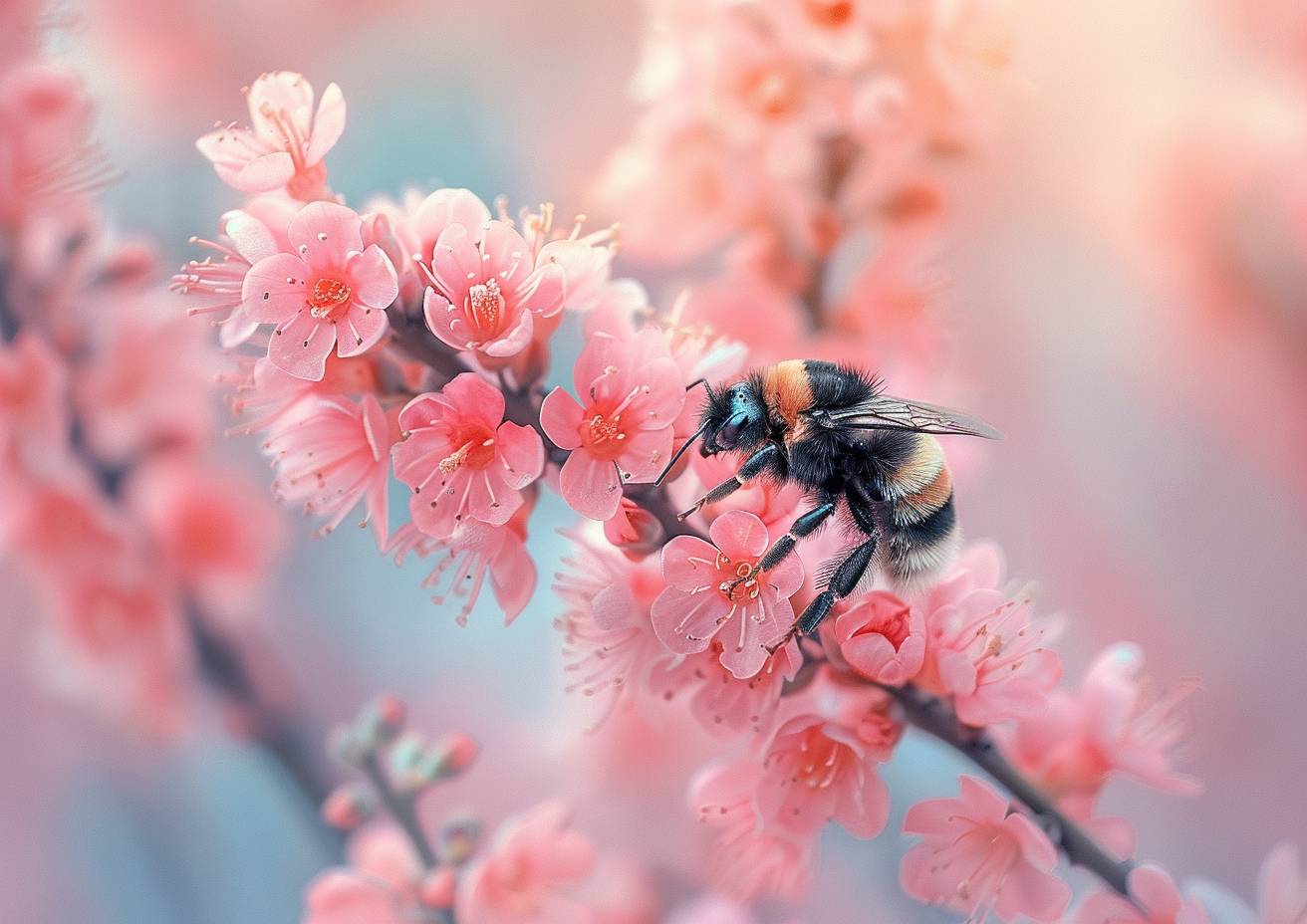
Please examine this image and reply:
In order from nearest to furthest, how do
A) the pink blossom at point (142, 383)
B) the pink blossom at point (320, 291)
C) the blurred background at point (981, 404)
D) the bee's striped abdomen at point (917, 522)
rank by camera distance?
1. the pink blossom at point (320, 291)
2. the bee's striped abdomen at point (917, 522)
3. the pink blossom at point (142, 383)
4. the blurred background at point (981, 404)

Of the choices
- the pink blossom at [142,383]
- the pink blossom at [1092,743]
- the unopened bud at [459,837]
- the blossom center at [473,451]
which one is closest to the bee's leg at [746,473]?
the blossom center at [473,451]

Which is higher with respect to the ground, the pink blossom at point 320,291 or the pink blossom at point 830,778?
the pink blossom at point 320,291

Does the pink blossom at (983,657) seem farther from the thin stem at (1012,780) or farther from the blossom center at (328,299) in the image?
the blossom center at (328,299)

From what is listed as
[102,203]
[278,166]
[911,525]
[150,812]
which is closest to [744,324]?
[911,525]

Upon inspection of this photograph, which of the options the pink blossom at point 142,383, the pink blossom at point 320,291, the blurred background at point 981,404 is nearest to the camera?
the pink blossom at point 320,291

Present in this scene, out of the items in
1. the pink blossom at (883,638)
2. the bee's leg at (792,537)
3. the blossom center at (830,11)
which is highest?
the blossom center at (830,11)

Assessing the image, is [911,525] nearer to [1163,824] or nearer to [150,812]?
[1163,824]

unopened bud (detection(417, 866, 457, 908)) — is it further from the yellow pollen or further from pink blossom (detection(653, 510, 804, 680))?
the yellow pollen
